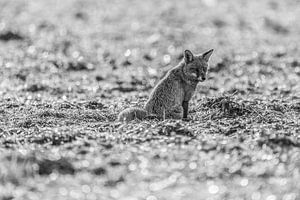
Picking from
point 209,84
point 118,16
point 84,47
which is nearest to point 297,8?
point 118,16

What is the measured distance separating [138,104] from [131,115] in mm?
1517

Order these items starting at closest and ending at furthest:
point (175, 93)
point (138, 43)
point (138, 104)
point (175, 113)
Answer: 1. point (175, 113)
2. point (175, 93)
3. point (138, 104)
4. point (138, 43)

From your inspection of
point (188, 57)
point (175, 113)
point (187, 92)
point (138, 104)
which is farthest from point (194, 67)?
point (138, 104)

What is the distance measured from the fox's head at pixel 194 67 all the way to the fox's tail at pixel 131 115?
1.08 meters

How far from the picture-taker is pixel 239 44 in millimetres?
18281

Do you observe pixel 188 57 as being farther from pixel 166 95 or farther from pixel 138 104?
pixel 138 104

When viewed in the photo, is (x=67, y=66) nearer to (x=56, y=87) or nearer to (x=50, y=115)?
(x=56, y=87)

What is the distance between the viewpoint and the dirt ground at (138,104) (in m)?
5.59

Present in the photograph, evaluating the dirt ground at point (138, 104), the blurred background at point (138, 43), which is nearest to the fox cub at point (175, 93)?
the dirt ground at point (138, 104)

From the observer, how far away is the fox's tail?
827 cm

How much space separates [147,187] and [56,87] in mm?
6826

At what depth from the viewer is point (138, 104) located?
9.86 metres

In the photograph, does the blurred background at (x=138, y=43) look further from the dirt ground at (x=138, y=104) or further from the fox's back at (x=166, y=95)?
the fox's back at (x=166, y=95)

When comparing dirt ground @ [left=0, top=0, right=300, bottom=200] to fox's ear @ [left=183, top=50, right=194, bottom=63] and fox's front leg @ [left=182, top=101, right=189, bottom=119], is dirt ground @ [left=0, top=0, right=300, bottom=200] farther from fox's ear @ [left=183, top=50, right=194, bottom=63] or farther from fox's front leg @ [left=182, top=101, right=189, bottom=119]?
fox's ear @ [left=183, top=50, right=194, bottom=63]
